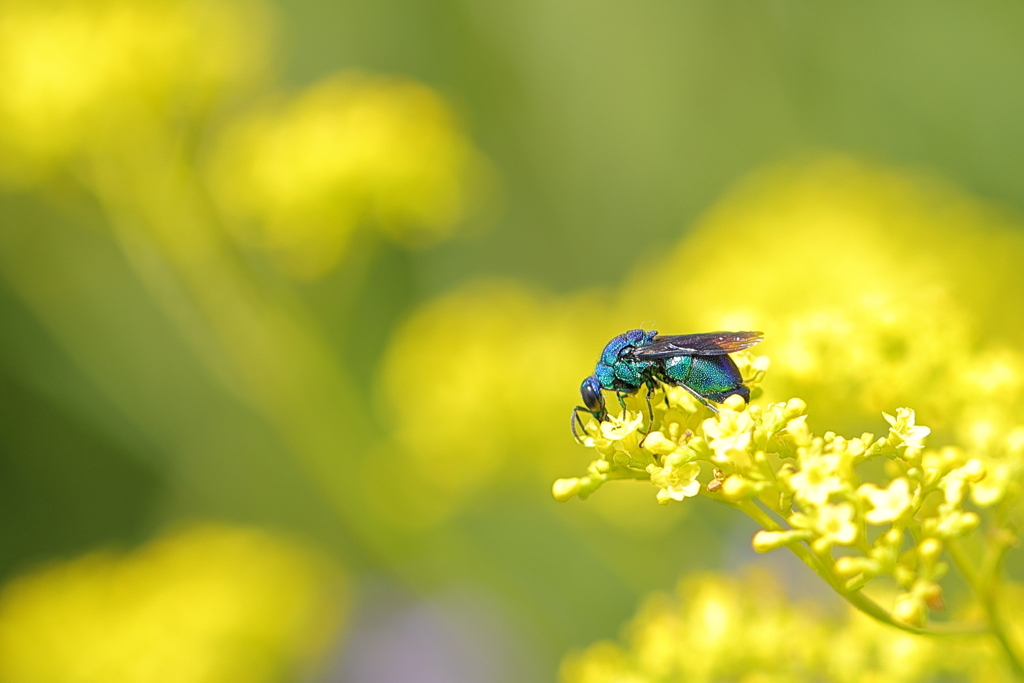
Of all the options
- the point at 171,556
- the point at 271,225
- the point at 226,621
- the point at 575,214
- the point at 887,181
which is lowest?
the point at 226,621

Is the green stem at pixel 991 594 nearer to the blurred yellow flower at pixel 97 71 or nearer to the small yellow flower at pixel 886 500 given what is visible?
the small yellow flower at pixel 886 500

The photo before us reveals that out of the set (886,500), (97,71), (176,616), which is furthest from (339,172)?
(886,500)

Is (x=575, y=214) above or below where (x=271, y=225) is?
above

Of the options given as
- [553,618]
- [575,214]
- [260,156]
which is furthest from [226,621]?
[575,214]

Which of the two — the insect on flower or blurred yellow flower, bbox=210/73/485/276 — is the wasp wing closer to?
the insect on flower

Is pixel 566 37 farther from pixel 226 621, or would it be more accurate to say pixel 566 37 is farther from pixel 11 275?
pixel 226 621

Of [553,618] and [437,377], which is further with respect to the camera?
[437,377]

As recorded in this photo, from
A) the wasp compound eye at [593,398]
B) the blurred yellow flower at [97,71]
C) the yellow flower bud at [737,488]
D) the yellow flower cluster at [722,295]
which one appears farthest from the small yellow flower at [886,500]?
the blurred yellow flower at [97,71]
